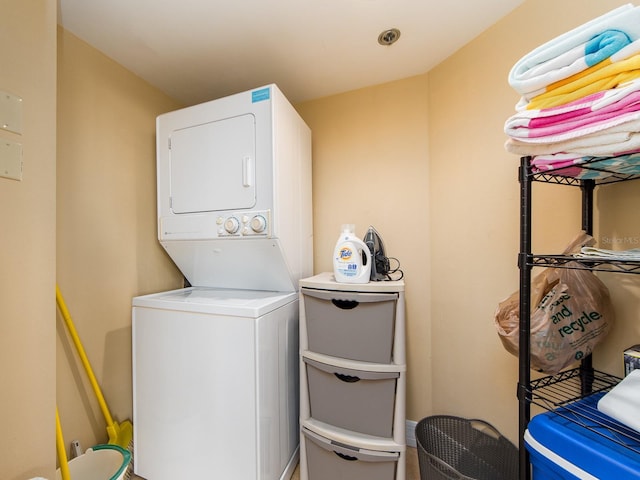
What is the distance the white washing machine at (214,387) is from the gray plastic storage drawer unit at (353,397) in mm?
228

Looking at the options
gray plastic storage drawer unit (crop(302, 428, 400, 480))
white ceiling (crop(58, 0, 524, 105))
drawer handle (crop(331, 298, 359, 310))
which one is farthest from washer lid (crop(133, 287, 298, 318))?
white ceiling (crop(58, 0, 524, 105))

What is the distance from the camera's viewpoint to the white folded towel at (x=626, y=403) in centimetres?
71

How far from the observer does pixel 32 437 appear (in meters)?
1.00

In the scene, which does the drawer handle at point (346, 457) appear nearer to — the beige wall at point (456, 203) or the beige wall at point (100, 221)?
the beige wall at point (456, 203)

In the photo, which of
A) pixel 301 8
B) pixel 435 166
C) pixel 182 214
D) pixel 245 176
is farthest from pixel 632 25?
pixel 182 214

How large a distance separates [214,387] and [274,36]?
6.91 ft

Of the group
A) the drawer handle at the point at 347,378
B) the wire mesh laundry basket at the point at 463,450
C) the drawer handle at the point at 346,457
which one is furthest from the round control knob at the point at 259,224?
the wire mesh laundry basket at the point at 463,450

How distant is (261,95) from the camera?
1.53 metres

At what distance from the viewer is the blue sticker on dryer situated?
1.51 meters

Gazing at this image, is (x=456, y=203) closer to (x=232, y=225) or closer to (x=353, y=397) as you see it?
(x=353, y=397)

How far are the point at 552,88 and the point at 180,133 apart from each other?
6.54 feet

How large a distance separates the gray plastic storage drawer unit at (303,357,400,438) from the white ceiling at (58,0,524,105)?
1.98m

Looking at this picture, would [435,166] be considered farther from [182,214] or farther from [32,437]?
[32,437]

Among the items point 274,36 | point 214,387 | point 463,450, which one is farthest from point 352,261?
point 274,36
